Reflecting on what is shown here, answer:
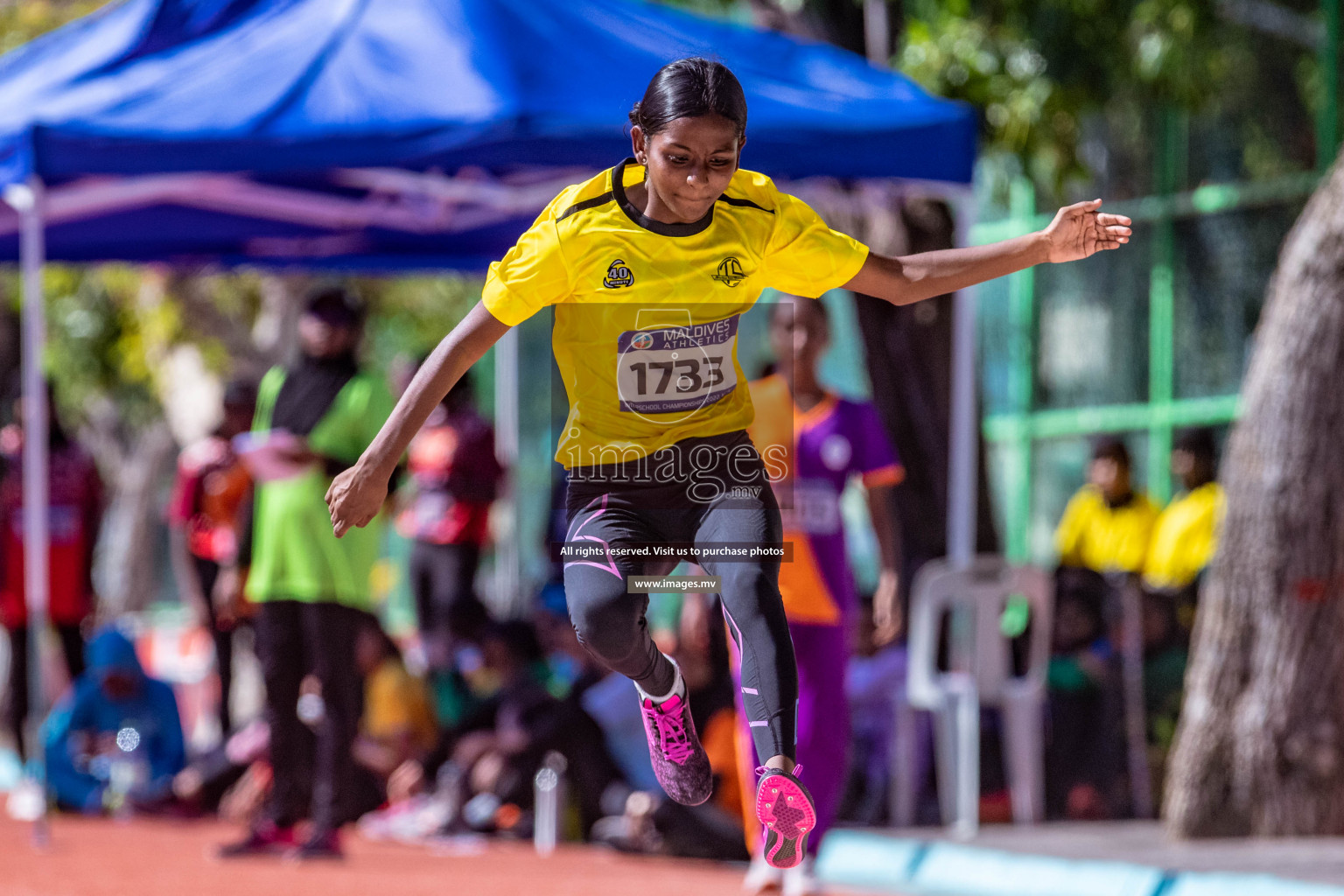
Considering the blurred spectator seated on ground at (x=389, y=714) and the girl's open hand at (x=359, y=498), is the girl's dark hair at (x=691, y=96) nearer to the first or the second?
the girl's open hand at (x=359, y=498)

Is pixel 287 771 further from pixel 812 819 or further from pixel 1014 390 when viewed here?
pixel 1014 390

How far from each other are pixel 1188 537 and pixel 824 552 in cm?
340

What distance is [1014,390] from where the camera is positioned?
43.0 ft

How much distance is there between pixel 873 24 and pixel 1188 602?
3792 millimetres

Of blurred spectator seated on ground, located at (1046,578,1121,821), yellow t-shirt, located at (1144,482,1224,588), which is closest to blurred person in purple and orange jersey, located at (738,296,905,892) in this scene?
blurred spectator seated on ground, located at (1046,578,1121,821)

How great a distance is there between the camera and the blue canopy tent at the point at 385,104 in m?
7.33

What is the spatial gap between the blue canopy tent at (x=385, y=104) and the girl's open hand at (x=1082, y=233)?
3461mm

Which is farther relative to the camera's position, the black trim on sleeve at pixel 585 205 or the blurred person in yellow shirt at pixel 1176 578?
the blurred person in yellow shirt at pixel 1176 578

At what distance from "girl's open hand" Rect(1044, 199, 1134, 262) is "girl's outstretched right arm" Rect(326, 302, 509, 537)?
1076mm

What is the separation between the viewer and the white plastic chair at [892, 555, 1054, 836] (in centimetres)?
809

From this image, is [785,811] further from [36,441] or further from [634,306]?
[36,441]

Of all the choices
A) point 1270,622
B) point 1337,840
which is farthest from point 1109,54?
point 1337,840

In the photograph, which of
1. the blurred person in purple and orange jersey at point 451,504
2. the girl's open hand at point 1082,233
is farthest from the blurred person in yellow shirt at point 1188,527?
the girl's open hand at point 1082,233

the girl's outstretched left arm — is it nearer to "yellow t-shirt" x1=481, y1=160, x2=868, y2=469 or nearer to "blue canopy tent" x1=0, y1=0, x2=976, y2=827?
"yellow t-shirt" x1=481, y1=160, x2=868, y2=469
